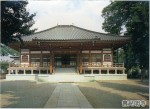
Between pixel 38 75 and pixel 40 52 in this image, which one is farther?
pixel 40 52

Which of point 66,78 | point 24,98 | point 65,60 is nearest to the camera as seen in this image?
point 24,98

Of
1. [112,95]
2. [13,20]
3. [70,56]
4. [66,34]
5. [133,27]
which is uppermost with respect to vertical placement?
[66,34]

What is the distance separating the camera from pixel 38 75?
27.4 metres

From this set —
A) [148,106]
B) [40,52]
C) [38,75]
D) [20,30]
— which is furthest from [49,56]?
[148,106]

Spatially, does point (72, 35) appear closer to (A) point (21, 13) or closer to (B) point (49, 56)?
(B) point (49, 56)

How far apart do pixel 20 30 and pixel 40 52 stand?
16.1 m

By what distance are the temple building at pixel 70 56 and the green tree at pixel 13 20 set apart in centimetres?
1247

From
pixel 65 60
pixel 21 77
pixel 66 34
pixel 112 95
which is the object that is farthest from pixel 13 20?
pixel 66 34

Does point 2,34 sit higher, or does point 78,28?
point 78,28

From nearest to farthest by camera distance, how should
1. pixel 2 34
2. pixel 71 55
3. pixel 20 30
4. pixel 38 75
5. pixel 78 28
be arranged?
pixel 2 34 → pixel 20 30 → pixel 38 75 → pixel 71 55 → pixel 78 28

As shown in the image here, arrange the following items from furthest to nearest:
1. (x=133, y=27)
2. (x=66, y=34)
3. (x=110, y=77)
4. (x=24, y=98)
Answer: (x=66, y=34) < (x=110, y=77) < (x=133, y=27) < (x=24, y=98)

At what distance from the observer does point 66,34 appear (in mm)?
33219

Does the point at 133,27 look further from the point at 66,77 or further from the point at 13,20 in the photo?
the point at 13,20

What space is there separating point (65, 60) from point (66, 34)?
3.60m
